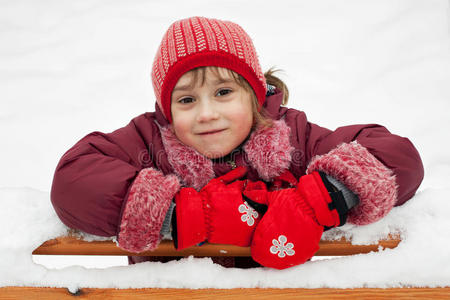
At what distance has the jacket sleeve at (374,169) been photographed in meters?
0.78

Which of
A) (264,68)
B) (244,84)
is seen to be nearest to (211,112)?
(244,84)

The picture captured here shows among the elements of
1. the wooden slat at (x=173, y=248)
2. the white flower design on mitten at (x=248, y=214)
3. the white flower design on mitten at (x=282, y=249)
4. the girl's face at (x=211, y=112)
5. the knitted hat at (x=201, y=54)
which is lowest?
the wooden slat at (x=173, y=248)

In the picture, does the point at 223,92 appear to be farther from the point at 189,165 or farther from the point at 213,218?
the point at 213,218

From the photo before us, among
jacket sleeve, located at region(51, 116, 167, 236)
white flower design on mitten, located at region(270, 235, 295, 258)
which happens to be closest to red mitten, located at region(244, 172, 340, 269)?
white flower design on mitten, located at region(270, 235, 295, 258)

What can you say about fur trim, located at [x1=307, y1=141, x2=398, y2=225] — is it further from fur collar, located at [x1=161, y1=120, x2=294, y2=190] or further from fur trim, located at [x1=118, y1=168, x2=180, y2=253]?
fur trim, located at [x1=118, y1=168, x2=180, y2=253]

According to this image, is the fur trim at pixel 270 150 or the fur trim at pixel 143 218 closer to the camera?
the fur trim at pixel 143 218

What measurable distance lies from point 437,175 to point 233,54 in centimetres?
121

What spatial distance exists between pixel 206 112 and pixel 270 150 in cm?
21

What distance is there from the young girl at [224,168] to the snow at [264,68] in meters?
0.07

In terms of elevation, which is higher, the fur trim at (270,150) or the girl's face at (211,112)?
the girl's face at (211,112)

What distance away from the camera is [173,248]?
2.61 ft

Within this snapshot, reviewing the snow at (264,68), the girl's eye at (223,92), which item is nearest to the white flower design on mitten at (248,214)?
the snow at (264,68)

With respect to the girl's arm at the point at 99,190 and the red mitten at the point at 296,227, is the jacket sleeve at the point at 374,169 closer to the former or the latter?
the red mitten at the point at 296,227

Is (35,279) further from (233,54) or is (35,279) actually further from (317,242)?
(233,54)
